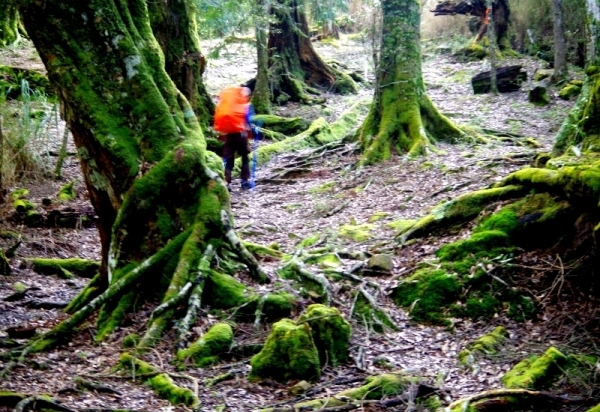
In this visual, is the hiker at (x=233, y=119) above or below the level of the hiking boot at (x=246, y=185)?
above

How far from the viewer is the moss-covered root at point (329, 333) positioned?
5797mm

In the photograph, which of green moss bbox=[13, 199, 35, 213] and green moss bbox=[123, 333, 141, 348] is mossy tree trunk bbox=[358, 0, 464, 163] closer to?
green moss bbox=[13, 199, 35, 213]

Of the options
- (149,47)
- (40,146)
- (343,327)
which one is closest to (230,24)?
(40,146)

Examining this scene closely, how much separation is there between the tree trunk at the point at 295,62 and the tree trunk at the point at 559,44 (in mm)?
7484

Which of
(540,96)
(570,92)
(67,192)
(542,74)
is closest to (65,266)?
(67,192)

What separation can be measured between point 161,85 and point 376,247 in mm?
3542

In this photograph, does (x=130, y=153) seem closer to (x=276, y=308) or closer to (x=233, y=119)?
(x=276, y=308)

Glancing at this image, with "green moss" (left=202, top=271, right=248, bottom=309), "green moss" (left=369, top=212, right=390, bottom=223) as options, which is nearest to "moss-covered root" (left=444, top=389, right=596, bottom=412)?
"green moss" (left=202, top=271, right=248, bottom=309)

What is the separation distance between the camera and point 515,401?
4547mm

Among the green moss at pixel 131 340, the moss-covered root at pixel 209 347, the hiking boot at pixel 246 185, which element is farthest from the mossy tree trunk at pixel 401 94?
the green moss at pixel 131 340

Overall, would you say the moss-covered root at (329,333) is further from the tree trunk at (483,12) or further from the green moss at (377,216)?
the tree trunk at (483,12)

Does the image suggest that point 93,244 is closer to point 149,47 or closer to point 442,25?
point 149,47

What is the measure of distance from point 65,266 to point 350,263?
454 cm

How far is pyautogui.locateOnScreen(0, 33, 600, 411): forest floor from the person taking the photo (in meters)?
5.34
